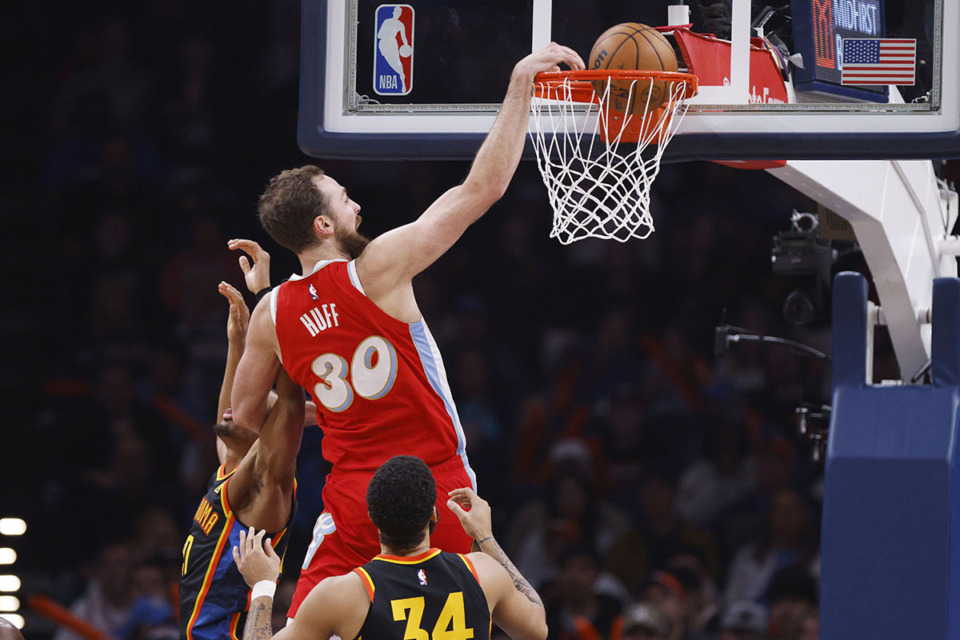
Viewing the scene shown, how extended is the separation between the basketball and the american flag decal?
693 mm

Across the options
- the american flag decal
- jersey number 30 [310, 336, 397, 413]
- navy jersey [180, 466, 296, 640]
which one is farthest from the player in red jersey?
the american flag decal

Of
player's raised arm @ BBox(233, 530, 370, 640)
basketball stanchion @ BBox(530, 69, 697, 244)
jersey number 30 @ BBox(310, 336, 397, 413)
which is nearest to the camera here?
player's raised arm @ BBox(233, 530, 370, 640)

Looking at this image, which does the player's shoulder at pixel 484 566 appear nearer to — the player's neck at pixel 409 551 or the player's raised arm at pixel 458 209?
the player's neck at pixel 409 551

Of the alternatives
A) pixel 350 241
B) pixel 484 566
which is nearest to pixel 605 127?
pixel 350 241

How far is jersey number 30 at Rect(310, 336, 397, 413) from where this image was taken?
3.42 meters

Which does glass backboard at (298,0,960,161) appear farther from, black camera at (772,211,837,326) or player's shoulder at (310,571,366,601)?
black camera at (772,211,837,326)

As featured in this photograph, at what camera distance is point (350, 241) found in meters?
3.65

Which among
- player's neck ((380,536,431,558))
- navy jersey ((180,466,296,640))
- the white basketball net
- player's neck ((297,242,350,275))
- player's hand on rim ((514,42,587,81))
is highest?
player's hand on rim ((514,42,587,81))

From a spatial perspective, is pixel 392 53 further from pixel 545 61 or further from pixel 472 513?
pixel 472 513

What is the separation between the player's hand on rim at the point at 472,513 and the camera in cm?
327

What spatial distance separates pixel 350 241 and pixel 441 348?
5197 millimetres

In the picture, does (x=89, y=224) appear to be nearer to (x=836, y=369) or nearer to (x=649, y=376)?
(x=649, y=376)

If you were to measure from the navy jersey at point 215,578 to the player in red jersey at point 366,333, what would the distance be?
892 millimetres

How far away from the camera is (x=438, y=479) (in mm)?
3457
